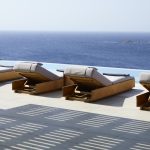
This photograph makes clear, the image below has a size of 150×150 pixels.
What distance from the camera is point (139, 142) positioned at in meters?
4.89

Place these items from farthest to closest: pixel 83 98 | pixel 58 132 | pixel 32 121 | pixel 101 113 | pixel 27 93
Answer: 1. pixel 27 93
2. pixel 83 98
3. pixel 101 113
4. pixel 32 121
5. pixel 58 132

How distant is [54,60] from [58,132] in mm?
63770

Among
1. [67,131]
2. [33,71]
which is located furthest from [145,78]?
[33,71]

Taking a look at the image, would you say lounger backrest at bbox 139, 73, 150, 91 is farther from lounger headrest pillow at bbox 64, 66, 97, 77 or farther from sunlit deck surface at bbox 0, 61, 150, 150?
lounger headrest pillow at bbox 64, 66, 97, 77

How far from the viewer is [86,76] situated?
723 centimetres

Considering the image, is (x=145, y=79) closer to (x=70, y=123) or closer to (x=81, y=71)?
(x=81, y=71)

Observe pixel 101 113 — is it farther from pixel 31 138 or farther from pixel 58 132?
pixel 31 138

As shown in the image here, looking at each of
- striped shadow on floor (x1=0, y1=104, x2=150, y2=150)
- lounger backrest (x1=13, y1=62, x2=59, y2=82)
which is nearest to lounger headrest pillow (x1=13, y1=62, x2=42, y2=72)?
lounger backrest (x1=13, y1=62, x2=59, y2=82)

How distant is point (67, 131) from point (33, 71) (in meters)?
2.87

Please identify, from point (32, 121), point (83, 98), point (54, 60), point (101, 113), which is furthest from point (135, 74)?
point (54, 60)

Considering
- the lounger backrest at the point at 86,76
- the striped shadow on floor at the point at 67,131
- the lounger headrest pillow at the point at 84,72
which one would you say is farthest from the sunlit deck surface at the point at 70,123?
the lounger headrest pillow at the point at 84,72

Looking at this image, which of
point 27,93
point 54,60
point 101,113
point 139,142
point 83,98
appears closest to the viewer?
point 139,142

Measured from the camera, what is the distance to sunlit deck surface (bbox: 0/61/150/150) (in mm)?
4801

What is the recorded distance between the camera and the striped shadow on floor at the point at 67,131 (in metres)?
4.75
